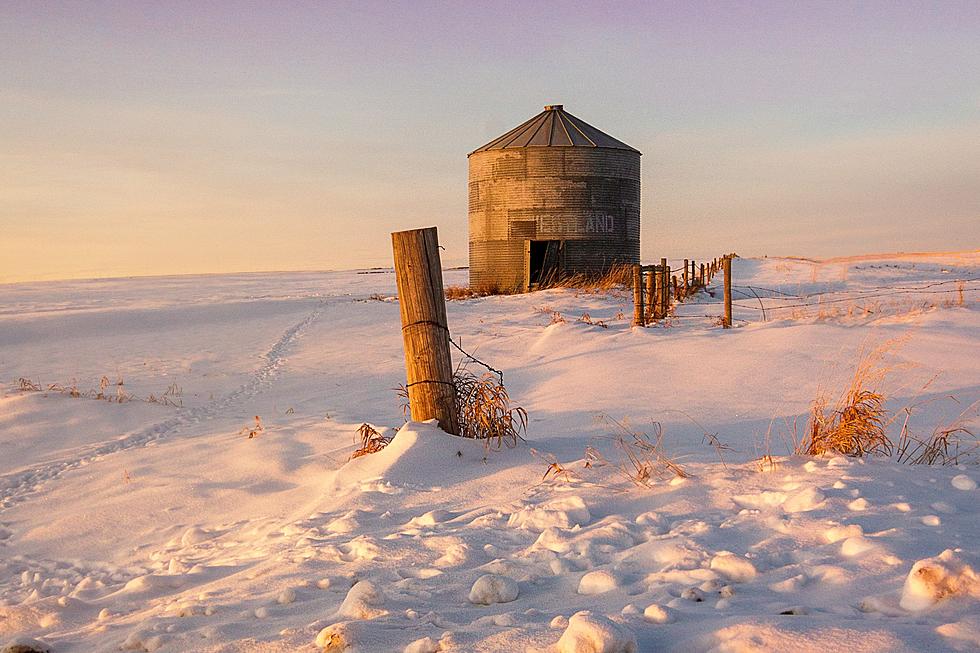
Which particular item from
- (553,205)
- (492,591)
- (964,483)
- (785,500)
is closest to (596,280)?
(553,205)

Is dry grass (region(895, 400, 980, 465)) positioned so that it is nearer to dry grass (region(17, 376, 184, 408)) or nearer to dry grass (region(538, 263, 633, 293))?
dry grass (region(17, 376, 184, 408))

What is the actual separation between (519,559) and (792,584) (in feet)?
3.97

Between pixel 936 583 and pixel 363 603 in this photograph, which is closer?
pixel 936 583

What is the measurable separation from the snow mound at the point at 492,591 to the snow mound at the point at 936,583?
4.54 feet

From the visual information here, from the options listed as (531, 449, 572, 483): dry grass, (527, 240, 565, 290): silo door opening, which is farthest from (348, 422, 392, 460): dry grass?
(527, 240, 565, 290): silo door opening

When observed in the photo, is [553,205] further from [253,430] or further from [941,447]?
[941,447]

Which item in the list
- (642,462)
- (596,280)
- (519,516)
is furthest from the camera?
(596,280)

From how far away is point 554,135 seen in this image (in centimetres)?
2456

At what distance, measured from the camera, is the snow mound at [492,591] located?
334 centimetres

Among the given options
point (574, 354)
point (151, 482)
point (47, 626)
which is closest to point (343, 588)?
point (47, 626)

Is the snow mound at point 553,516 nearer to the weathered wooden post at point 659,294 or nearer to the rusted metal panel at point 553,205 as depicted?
the weathered wooden post at point 659,294

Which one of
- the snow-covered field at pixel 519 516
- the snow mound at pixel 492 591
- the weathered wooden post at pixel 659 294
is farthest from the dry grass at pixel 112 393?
the snow mound at pixel 492 591

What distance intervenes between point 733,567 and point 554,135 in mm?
22114

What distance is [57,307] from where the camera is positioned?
2811cm
